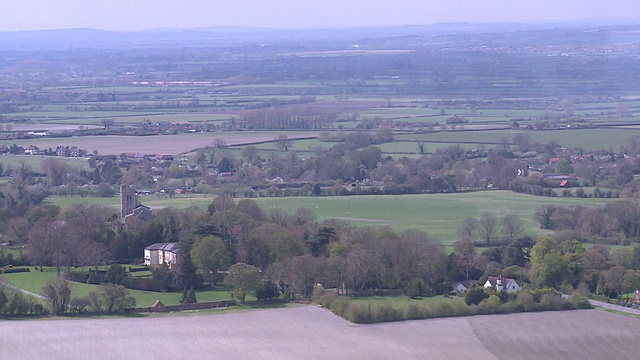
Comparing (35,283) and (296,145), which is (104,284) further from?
(296,145)

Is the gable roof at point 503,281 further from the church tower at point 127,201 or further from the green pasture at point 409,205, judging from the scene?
the church tower at point 127,201

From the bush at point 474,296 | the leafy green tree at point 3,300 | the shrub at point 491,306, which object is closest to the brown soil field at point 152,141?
the leafy green tree at point 3,300

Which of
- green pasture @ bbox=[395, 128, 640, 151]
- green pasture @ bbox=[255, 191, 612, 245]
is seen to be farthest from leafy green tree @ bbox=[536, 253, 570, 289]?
green pasture @ bbox=[395, 128, 640, 151]

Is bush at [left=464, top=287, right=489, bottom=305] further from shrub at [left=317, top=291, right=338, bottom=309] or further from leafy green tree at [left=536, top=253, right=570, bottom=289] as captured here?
shrub at [left=317, top=291, right=338, bottom=309]

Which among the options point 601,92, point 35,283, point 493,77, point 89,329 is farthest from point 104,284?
point 493,77

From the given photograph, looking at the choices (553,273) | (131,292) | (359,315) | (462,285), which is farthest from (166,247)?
(553,273)

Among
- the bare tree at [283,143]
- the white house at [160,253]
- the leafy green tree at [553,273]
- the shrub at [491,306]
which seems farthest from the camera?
the bare tree at [283,143]
